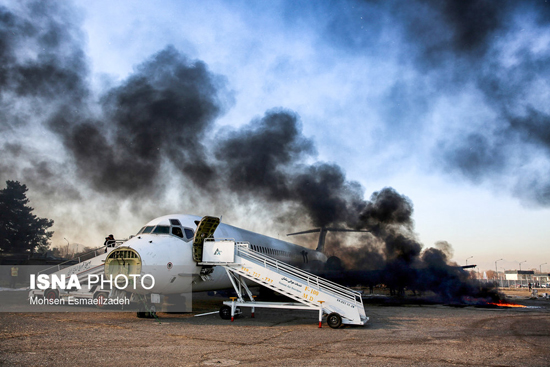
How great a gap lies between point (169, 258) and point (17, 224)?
4280cm

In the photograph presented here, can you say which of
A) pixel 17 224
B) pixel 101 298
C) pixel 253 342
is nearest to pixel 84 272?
pixel 101 298

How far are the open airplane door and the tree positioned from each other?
135 feet

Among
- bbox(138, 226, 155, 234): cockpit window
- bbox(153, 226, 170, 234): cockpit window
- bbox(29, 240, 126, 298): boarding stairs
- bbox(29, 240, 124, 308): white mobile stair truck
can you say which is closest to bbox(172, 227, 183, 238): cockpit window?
bbox(153, 226, 170, 234): cockpit window

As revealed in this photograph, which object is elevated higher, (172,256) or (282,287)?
(172,256)

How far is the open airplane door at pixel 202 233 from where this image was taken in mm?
16484

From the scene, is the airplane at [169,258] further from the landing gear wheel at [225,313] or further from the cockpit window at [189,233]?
the landing gear wheel at [225,313]

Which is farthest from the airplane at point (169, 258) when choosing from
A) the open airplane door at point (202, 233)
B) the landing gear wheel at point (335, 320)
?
the landing gear wheel at point (335, 320)

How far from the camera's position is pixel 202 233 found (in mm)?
17078

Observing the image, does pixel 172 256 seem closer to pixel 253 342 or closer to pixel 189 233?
pixel 189 233

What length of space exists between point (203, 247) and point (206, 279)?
164 centimetres

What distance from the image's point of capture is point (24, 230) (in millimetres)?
47562

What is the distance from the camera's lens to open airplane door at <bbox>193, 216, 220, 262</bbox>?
16.5 m

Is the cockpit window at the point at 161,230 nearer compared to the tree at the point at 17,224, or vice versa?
the cockpit window at the point at 161,230

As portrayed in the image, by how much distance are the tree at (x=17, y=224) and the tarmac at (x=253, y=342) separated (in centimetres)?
3685
